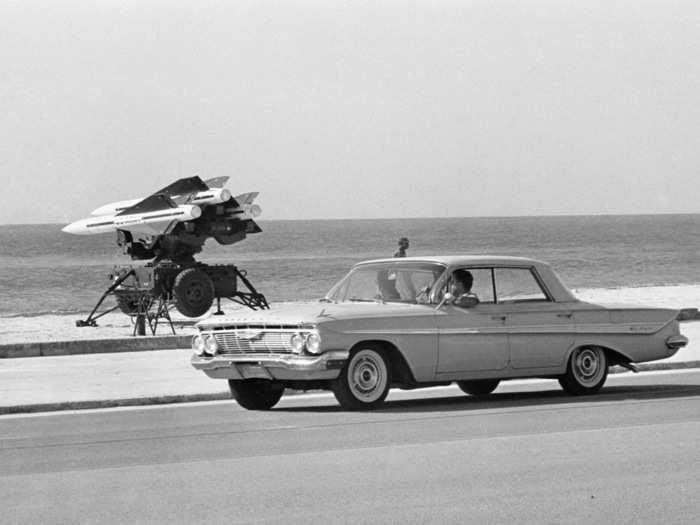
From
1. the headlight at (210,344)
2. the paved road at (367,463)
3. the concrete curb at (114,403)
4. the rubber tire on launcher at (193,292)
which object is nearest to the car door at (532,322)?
the paved road at (367,463)

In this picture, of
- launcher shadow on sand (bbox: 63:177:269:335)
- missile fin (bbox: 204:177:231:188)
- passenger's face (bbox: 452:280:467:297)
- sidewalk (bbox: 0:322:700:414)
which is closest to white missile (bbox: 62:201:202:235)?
launcher shadow on sand (bbox: 63:177:269:335)

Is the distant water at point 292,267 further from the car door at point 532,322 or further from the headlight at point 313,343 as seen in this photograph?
the headlight at point 313,343

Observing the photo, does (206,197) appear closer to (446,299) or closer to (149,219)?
(149,219)

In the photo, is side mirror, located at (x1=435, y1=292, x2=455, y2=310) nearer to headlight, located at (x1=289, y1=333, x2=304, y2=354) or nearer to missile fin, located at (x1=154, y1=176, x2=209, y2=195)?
headlight, located at (x1=289, y1=333, x2=304, y2=354)

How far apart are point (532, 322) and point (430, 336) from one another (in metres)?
1.38

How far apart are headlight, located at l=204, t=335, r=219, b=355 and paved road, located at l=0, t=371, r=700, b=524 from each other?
0.62 metres

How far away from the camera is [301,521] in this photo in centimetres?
797

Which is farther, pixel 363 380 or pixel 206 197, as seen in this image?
pixel 206 197

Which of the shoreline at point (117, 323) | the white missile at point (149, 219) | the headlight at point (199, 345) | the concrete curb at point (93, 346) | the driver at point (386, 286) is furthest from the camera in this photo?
the white missile at point (149, 219)

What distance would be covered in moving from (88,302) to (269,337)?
50.5 m

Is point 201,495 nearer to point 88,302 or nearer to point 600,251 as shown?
point 88,302

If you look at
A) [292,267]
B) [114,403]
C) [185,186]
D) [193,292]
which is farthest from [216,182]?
[292,267]

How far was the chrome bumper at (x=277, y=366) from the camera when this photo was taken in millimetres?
13719

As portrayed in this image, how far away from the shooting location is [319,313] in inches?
559
